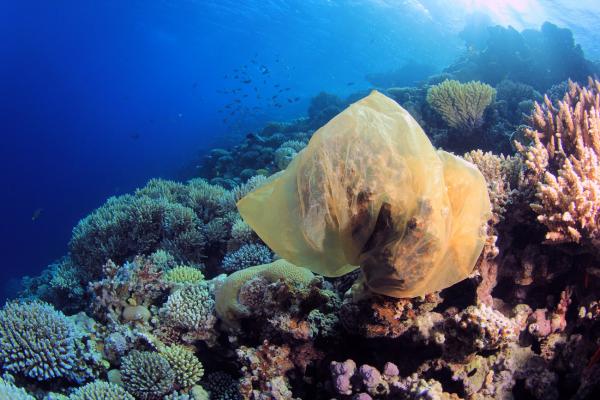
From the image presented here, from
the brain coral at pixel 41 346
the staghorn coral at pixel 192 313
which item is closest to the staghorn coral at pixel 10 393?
the brain coral at pixel 41 346

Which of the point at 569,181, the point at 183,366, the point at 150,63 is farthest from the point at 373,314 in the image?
the point at 150,63

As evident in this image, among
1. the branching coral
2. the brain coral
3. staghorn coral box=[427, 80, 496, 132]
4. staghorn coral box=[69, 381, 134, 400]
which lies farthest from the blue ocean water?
staghorn coral box=[69, 381, 134, 400]

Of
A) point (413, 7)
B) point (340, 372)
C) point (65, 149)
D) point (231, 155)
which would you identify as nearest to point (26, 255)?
point (231, 155)

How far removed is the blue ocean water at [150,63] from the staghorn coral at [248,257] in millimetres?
16465

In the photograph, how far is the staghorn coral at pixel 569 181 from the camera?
7.69 ft

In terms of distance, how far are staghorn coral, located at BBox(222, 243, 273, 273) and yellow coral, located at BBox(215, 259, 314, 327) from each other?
1363 mm

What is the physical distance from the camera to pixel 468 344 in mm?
2158

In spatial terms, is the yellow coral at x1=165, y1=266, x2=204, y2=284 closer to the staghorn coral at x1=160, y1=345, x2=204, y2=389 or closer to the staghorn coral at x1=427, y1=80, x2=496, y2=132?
the staghorn coral at x1=160, y1=345, x2=204, y2=389

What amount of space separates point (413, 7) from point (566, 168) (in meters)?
49.2

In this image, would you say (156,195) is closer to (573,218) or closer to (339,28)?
(573,218)

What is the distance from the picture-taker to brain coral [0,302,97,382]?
10.7 ft

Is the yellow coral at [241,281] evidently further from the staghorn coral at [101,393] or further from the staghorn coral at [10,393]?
the staghorn coral at [10,393]

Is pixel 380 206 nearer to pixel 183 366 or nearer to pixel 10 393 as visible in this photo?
pixel 183 366

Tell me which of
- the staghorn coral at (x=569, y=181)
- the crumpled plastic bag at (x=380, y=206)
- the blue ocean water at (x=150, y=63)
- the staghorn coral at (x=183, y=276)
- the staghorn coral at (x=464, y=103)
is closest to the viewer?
the crumpled plastic bag at (x=380, y=206)
